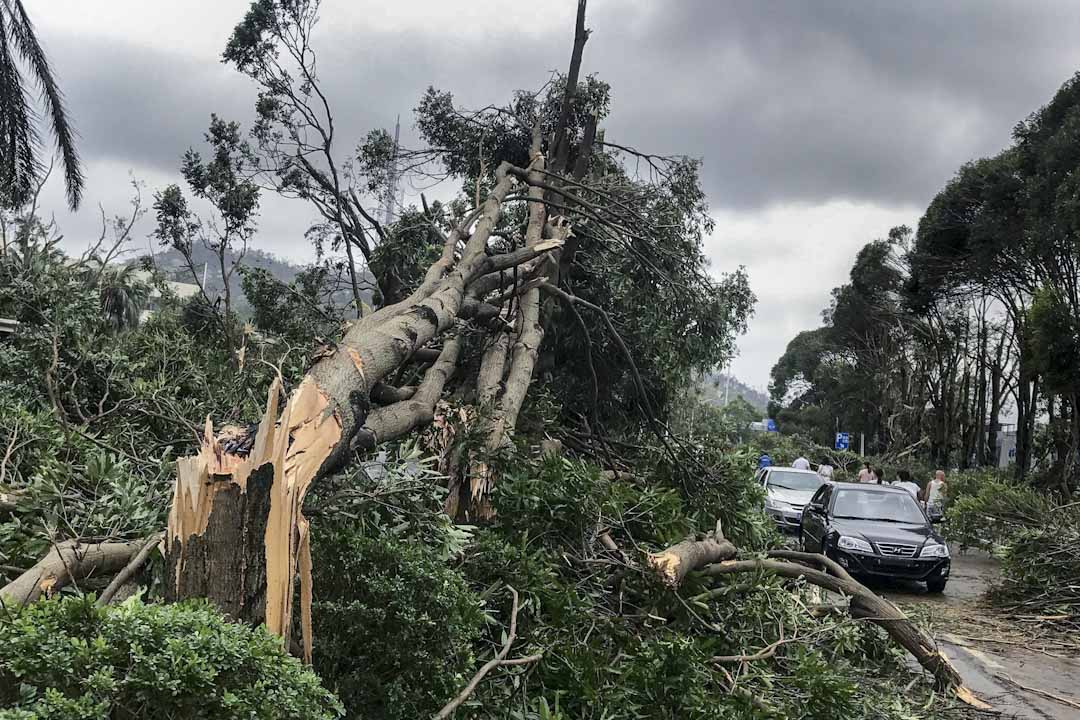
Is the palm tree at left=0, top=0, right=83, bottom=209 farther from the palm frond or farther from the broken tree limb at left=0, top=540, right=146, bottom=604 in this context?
the broken tree limb at left=0, top=540, right=146, bottom=604

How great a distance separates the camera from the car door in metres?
11.2

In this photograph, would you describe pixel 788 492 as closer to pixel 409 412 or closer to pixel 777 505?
pixel 777 505

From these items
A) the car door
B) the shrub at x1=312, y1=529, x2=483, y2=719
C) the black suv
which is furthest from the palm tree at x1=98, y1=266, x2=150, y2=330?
the shrub at x1=312, y1=529, x2=483, y2=719

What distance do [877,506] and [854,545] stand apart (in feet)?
4.48

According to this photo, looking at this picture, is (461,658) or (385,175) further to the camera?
(385,175)

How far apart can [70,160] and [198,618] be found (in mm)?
12514

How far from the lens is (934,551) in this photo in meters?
10.3

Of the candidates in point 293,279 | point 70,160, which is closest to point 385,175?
point 293,279

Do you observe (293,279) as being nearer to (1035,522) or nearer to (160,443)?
(160,443)

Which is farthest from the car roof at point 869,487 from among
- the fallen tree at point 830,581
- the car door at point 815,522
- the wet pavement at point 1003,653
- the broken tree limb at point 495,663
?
the broken tree limb at point 495,663

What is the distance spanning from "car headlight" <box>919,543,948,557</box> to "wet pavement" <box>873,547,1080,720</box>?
0.52 m

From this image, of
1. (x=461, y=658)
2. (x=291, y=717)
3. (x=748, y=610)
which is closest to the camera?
(x=291, y=717)

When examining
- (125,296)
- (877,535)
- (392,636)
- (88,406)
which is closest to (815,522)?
(877,535)

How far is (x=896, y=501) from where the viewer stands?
37.8 feet
